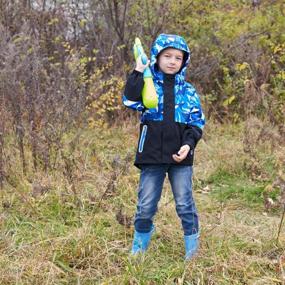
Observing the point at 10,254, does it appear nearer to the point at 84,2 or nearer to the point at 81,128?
the point at 81,128

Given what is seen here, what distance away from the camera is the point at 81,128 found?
6.02 m

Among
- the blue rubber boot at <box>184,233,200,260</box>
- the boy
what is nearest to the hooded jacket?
the boy

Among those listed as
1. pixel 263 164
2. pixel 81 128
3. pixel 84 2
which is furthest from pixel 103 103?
pixel 263 164

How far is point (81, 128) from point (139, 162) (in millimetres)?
2767

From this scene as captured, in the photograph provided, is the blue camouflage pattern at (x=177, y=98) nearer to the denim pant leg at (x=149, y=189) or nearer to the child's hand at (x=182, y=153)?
the child's hand at (x=182, y=153)

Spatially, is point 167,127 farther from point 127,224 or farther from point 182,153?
point 127,224

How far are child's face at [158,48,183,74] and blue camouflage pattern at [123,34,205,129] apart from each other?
3cm

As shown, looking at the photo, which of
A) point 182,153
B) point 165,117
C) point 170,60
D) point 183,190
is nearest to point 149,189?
point 183,190

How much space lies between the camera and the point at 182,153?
10.7 ft

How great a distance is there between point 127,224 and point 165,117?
40.1 inches

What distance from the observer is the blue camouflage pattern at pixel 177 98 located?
3.32 metres

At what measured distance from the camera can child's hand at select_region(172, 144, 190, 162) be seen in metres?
3.25

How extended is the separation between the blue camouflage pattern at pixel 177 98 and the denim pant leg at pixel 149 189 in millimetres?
321

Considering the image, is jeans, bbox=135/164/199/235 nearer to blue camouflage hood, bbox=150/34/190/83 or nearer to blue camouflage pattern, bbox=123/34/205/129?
blue camouflage pattern, bbox=123/34/205/129
